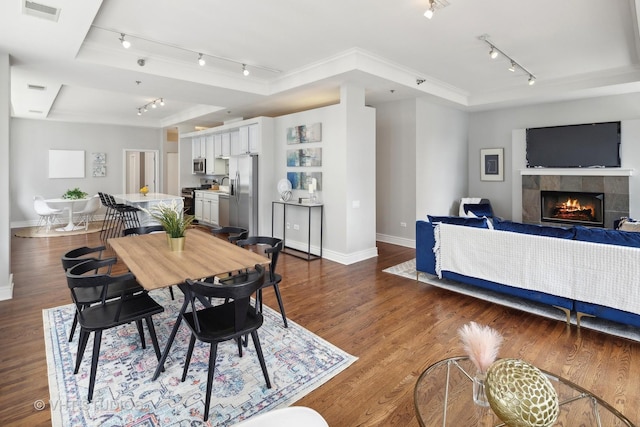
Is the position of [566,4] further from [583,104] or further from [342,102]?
[583,104]

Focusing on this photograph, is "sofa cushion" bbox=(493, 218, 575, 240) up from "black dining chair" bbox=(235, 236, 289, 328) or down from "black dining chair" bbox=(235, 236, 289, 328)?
up

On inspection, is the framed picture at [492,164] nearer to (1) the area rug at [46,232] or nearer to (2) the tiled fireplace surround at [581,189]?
(2) the tiled fireplace surround at [581,189]

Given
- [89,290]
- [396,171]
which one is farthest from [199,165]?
[89,290]

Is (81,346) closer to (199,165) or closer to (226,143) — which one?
(226,143)

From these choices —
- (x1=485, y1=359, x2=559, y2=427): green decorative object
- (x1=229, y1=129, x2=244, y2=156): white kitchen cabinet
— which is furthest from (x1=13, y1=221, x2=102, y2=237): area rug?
(x1=485, y1=359, x2=559, y2=427): green decorative object

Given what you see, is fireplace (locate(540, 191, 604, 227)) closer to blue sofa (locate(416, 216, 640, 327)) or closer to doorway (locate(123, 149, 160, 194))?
blue sofa (locate(416, 216, 640, 327))

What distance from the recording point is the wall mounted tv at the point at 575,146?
5.96m

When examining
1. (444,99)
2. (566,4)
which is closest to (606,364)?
(566,4)

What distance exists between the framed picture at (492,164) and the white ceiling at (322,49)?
1.10 m

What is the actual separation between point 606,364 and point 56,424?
11.7 feet

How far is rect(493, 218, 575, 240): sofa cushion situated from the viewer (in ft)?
10.4

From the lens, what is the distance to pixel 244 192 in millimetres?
6863

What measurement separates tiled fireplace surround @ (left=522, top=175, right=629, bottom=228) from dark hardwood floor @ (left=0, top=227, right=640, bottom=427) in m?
4.05

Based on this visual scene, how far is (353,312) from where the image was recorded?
3.45m
